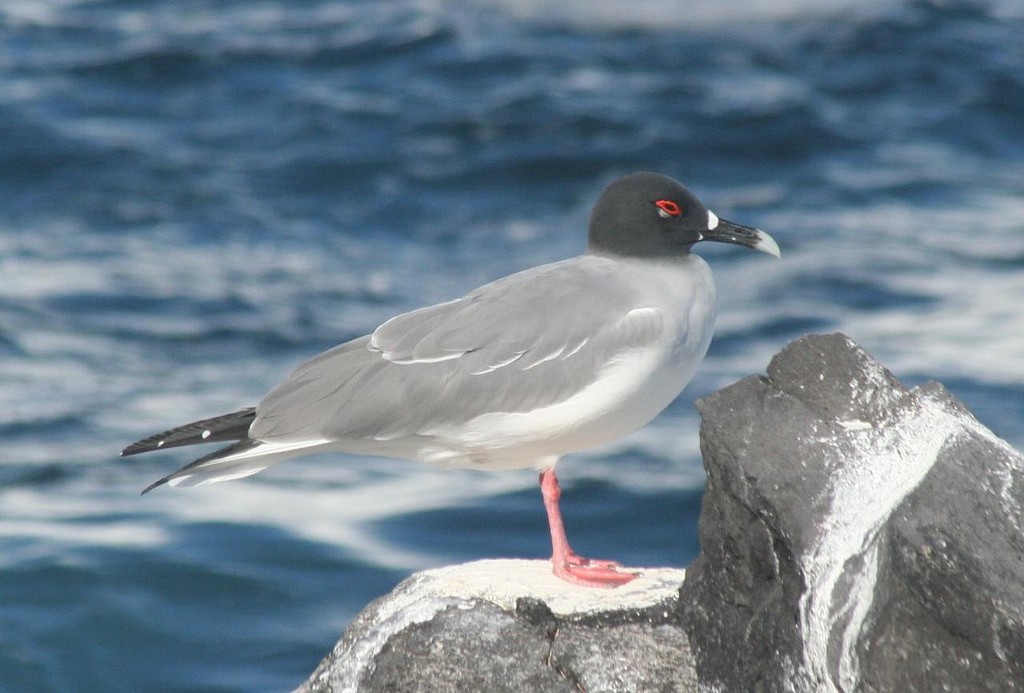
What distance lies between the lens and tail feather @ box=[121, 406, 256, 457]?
20.6 feet

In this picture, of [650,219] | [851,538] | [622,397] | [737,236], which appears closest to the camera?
[851,538]

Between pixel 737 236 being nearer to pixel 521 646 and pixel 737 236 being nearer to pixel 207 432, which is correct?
pixel 521 646

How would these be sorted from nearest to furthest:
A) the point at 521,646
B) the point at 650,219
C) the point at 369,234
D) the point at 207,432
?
the point at 521,646
the point at 207,432
the point at 650,219
the point at 369,234

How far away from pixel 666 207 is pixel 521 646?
7.18 ft

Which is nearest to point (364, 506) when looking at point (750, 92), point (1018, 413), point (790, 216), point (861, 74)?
point (1018, 413)

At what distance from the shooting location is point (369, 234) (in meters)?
16.9

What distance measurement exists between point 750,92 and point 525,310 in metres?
14.2

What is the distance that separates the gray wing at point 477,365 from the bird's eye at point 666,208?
0.47 meters

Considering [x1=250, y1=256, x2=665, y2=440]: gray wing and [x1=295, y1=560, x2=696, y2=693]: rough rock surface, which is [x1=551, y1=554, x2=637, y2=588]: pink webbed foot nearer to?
[x1=295, y1=560, x2=696, y2=693]: rough rock surface

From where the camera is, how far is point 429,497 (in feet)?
40.3

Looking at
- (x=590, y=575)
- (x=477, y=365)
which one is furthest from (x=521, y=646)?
(x=477, y=365)

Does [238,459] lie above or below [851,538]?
below

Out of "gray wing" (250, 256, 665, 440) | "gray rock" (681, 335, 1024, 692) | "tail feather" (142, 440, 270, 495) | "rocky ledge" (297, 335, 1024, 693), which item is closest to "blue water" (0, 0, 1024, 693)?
"tail feather" (142, 440, 270, 495)

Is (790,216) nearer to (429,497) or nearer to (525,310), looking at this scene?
(429,497)
